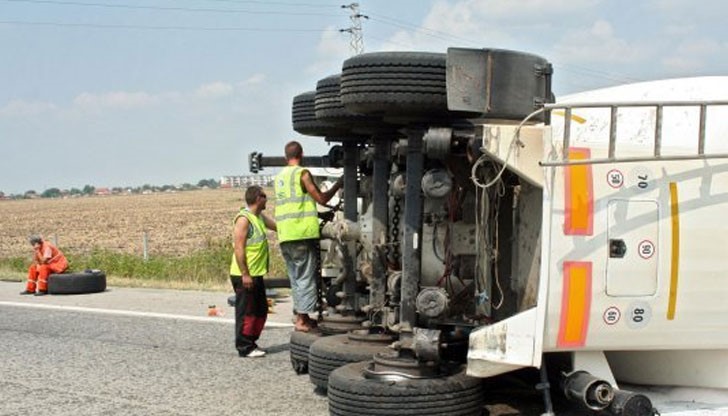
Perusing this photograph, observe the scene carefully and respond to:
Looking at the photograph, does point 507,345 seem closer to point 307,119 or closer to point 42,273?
point 307,119

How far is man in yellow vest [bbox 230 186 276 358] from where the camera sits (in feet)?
27.8

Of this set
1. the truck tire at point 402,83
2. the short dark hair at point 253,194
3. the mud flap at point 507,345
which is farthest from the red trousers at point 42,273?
the mud flap at point 507,345

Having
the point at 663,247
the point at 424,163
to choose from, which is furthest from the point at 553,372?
the point at 424,163

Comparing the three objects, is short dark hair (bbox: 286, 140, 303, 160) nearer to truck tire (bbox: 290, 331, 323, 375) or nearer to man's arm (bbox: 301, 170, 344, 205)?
man's arm (bbox: 301, 170, 344, 205)

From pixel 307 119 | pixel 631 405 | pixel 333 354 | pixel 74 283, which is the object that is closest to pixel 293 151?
pixel 307 119

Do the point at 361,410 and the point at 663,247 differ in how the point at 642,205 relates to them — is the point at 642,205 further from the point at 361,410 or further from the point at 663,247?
the point at 361,410

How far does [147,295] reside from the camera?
14.0 meters

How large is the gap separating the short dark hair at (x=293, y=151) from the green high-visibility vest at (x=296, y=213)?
0.59 ft

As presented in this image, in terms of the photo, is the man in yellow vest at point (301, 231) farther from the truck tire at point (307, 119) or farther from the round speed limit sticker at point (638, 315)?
the round speed limit sticker at point (638, 315)

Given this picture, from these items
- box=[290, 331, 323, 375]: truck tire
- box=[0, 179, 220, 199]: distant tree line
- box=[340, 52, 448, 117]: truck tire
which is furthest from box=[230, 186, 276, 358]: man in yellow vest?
box=[0, 179, 220, 199]: distant tree line

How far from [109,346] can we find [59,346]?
1.69 feet

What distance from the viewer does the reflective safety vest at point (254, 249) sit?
8562 millimetres

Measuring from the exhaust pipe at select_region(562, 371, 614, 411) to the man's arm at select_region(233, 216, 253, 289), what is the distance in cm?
390

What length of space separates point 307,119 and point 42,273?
8.65 m
